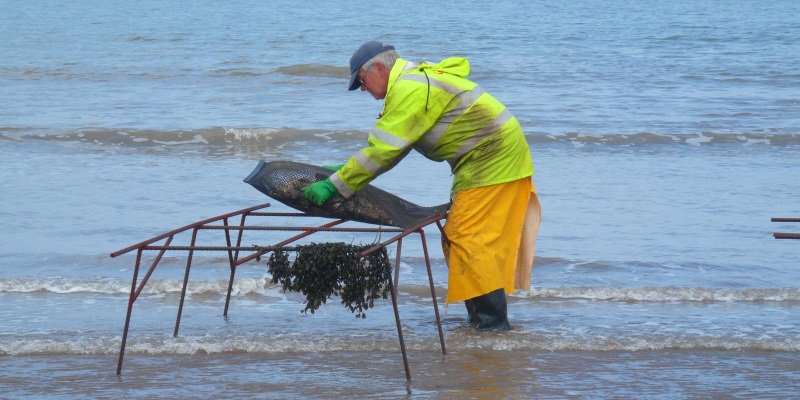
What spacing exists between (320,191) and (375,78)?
0.58 m

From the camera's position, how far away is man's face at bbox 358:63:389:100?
4.56 m

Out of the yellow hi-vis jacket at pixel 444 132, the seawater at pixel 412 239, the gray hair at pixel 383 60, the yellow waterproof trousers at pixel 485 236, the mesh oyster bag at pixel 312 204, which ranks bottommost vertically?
the seawater at pixel 412 239

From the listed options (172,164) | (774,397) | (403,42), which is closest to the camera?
(774,397)

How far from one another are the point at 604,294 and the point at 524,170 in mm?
1647

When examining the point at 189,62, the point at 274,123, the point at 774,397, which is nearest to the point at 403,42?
the point at 189,62

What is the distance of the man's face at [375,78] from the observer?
4.56m

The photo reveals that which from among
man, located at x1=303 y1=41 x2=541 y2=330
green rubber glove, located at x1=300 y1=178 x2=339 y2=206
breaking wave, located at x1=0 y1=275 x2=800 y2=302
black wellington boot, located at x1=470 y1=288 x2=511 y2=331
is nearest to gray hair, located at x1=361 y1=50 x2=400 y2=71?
man, located at x1=303 y1=41 x2=541 y2=330

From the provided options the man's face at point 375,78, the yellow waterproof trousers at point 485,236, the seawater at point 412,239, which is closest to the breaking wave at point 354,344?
the seawater at point 412,239

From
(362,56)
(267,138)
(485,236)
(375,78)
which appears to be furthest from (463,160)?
(267,138)

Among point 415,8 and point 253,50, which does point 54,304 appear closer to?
point 253,50

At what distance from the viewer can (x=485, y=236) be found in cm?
494

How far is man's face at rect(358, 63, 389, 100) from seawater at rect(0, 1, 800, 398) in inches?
52.4

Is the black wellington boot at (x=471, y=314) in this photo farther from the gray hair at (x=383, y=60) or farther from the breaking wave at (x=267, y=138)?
the breaking wave at (x=267, y=138)

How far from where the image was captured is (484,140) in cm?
483
